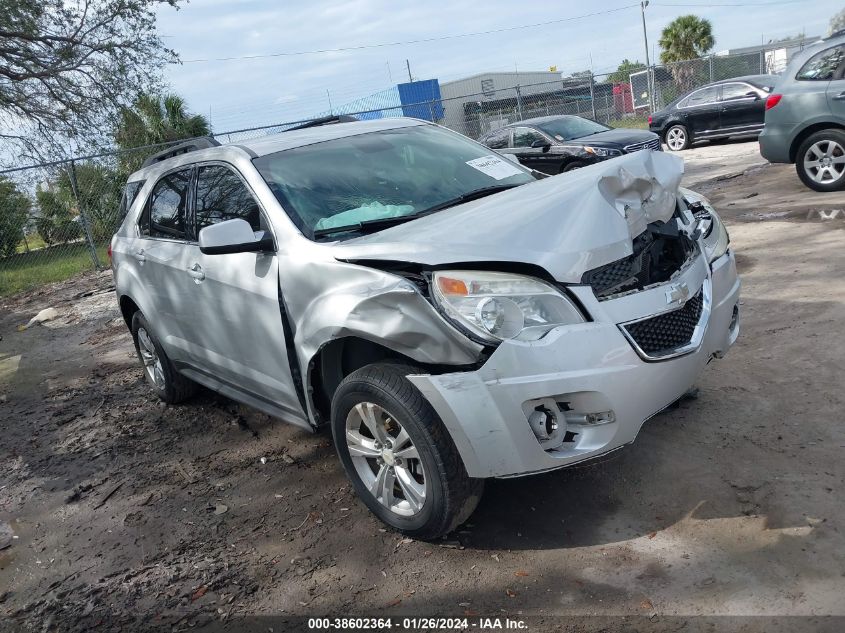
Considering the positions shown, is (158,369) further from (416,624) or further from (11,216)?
(11,216)

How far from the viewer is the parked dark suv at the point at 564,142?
12875mm

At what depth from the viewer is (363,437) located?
10.6 feet

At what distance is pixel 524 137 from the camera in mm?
14211

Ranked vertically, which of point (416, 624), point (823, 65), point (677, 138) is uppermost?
Result: point (823, 65)

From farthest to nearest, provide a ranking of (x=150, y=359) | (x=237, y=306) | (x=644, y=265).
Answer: (x=150, y=359) → (x=237, y=306) → (x=644, y=265)

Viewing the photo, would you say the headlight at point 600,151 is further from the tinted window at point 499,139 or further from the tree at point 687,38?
the tree at point 687,38

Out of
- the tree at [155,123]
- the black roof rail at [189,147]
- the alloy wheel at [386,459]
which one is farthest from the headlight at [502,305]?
the tree at [155,123]

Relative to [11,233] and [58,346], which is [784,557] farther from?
[11,233]

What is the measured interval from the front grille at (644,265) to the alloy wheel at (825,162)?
22.6 ft

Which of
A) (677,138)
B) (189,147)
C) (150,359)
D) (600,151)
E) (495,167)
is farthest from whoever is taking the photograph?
(677,138)

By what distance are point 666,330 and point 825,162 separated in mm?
7475

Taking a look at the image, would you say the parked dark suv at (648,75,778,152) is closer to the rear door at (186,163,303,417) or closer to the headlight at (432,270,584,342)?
the rear door at (186,163,303,417)

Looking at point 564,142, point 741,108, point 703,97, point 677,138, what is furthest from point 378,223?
point 677,138

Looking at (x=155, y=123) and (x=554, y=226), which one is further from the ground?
(x=155, y=123)
